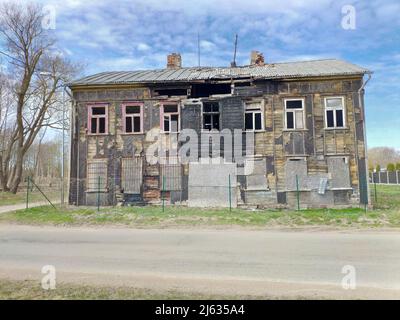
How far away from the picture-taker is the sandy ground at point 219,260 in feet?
17.3

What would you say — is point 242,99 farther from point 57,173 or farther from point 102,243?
point 57,173

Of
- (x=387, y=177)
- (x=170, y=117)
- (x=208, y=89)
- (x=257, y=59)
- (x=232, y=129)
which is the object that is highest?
(x=257, y=59)

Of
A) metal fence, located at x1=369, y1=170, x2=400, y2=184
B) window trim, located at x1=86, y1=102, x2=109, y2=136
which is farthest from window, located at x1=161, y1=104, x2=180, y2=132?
metal fence, located at x1=369, y1=170, x2=400, y2=184

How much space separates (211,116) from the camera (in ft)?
61.8

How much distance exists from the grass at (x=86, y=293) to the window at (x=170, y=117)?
14.2m

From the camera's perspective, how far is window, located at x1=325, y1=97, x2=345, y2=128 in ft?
58.1

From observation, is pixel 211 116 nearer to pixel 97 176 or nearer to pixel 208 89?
pixel 208 89

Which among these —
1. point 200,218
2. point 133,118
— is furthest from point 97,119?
point 200,218

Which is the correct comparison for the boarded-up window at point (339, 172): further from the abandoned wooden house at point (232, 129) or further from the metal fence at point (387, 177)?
the metal fence at point (387, 177)

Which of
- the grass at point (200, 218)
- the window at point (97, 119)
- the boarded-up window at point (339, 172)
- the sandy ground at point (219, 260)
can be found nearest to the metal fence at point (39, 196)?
the grass at point (200, 218)

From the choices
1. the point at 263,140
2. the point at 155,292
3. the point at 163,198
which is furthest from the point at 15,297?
the point at 263,140

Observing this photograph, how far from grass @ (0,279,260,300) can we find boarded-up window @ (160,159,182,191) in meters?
13.1

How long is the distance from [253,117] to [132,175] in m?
8.01

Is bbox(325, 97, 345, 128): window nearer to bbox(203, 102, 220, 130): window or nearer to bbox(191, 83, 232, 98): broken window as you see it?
bbox(191, 83, 232, 98): broken window
